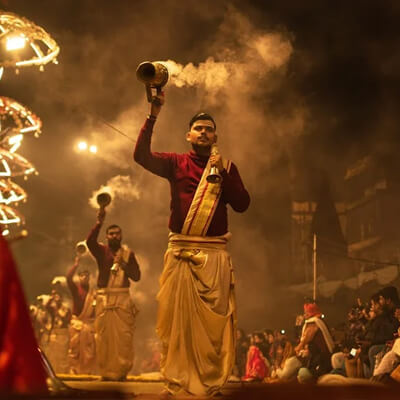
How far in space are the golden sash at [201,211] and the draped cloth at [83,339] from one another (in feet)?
22.5

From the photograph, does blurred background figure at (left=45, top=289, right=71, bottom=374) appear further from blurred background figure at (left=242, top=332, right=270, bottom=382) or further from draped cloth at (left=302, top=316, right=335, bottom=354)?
draped cloth at (left=302, top=316, right=335, bottom=354)

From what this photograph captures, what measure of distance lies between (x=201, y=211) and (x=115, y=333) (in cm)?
364

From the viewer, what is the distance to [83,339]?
11.8m

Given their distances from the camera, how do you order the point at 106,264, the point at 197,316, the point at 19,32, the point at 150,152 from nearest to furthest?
1. the point at 197,316
2. the point at 150,152
3. the point at 106,264
4. the point at 19,32

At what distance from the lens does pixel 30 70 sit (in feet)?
46.2

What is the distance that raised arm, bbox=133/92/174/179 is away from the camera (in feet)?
17.9

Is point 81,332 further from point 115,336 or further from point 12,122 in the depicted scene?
point 12,122

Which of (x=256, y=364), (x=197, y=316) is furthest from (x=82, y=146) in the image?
(x=197, y=316)

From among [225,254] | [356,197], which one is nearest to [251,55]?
[356,197]

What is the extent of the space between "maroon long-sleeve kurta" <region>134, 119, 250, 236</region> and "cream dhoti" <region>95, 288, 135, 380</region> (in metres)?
3.31

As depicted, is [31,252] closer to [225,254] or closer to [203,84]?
[203,84]

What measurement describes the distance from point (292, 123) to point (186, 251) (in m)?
7.96

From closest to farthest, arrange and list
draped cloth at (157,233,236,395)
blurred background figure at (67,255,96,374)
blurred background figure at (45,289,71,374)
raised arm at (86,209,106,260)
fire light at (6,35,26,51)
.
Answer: draped cloth at (157,233,236,395) → raised arm at (86,209,106,260) → fire light at (6,35,26,51) → blurred background figure at (67,255,96,374) → blurred background figure at (45,289,71,374)

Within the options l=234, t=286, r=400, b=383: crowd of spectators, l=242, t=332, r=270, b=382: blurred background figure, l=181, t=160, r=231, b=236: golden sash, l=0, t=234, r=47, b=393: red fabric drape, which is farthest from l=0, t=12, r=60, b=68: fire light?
l=0, t=234, r=47, b=393: red fabric drape
